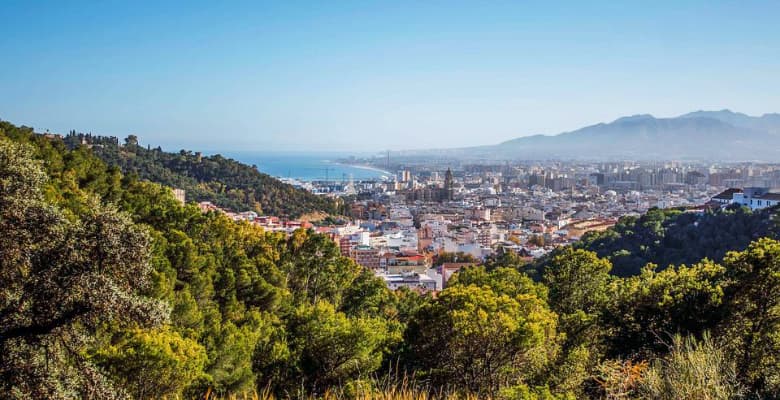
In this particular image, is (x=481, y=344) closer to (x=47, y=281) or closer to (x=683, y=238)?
(x=47, y=281)

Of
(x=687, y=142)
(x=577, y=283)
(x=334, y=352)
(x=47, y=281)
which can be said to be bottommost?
(x=334, y=352)

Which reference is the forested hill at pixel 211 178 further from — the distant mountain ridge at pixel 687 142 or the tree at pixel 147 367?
the distant mountain ridge at pixel 687 142

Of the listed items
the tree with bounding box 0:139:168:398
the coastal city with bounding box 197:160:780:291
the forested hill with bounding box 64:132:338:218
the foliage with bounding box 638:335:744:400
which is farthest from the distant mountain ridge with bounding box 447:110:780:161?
the tree with bounding box 0:139:168:398

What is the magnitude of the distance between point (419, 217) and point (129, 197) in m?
36.9

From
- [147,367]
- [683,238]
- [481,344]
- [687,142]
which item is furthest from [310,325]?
[687,142]

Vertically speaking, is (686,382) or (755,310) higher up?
(686,382)

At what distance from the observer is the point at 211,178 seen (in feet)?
129

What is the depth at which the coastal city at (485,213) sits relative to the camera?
2919 cm

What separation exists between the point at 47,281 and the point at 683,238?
21.3 meters

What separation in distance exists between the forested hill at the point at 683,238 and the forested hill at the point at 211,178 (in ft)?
65.1

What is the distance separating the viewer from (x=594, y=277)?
927 cm

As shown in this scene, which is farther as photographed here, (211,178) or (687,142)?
(687,142)

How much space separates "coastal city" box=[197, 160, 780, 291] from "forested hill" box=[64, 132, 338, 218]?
2.41 meters

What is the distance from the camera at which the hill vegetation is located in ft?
11.1
